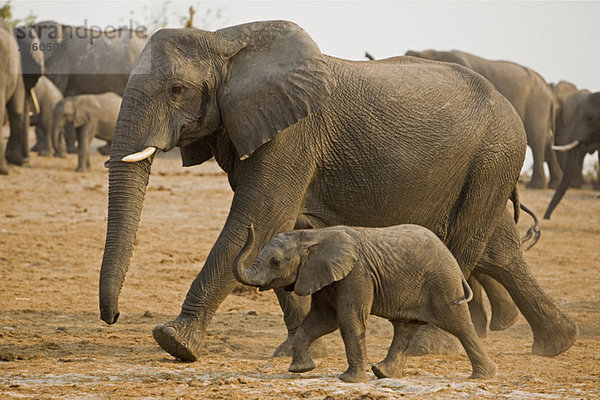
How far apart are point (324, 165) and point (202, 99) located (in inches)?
36.6

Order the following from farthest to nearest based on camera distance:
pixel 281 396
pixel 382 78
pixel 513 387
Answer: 1. pixel 382 78
2. pixel 513 387
3. pixel 281 396

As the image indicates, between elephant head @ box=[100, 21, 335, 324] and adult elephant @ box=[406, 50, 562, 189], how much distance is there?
13.2 m

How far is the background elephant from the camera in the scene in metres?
23.4

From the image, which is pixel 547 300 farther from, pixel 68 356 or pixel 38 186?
pixel 38 186

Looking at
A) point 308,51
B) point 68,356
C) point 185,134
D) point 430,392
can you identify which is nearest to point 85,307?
point 68,356

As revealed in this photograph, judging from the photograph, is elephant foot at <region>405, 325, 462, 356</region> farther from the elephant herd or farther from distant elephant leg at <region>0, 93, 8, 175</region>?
distant elephant leg at <region>0, 93, 8, 175</region>

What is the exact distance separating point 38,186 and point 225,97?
10.4 meters

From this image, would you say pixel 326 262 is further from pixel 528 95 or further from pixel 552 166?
pixel 552 166

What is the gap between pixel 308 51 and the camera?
6.68 meters

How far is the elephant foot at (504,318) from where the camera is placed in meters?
8.28

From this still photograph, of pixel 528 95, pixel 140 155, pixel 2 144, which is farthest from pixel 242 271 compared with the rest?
pixel 528 95

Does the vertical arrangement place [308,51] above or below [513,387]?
above

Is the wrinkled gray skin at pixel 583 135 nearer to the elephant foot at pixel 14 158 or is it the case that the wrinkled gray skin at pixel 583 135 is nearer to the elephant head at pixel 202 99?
the elephant foot at pixel 14 158

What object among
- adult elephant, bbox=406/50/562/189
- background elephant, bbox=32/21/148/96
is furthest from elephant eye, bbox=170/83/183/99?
background elephant, bbox=32/21/148/96
